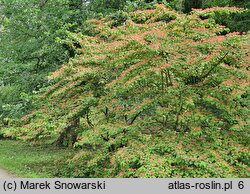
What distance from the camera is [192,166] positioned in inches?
210

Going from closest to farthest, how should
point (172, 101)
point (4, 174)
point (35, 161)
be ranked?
point (172, 101)
point (4, 174)
point (35, 161)

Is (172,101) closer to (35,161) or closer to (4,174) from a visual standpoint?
(4,174)

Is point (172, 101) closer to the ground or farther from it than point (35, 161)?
farther from it

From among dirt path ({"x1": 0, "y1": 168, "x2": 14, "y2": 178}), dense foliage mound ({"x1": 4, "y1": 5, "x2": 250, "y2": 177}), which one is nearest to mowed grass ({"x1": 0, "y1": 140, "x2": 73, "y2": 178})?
dirt path ({"x1": 0, "y1": 168, "x2": 14, "y2": 178})

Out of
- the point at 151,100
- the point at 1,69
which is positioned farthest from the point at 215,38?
the point at 1,69

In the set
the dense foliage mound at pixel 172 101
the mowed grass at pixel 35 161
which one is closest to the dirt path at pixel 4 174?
the mowed grass at pixel 35 161

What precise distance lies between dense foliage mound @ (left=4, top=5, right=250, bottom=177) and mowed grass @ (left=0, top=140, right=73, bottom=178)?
2688 mm

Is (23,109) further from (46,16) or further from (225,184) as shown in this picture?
(225,184)

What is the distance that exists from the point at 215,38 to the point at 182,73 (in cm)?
80

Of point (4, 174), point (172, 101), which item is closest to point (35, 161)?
point (4, 174)

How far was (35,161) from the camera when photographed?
36.7 ft

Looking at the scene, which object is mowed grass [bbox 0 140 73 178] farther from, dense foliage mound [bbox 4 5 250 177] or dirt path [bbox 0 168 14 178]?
dense foliage mound [bbox 4 5 250 177]

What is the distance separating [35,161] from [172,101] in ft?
23.2

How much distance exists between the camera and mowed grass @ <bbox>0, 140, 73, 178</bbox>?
9060 mm
